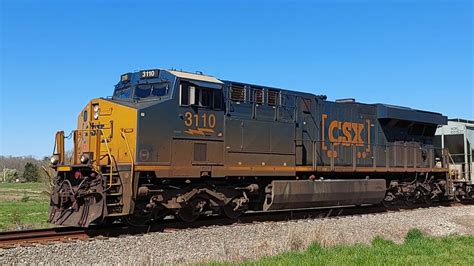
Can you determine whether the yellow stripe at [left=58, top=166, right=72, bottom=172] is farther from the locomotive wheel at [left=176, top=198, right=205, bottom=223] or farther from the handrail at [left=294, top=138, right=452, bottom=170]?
the handrail at [left=294, top=138, right=452, bottom=170]

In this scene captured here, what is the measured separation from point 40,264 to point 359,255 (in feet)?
17.2

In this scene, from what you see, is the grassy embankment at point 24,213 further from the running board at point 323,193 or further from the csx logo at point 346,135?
the csx logo at point 346,135

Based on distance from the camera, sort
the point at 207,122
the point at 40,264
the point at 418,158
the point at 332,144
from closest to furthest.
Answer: the point at 40,264 < the point at 207,122 < the point at 332,144 < the point at 418,158

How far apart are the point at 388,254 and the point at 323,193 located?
5.52 m

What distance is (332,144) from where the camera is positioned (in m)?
15.8

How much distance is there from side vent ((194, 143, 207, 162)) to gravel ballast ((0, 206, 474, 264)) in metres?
1.72


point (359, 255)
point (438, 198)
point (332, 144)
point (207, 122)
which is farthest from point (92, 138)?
point (438, 198)

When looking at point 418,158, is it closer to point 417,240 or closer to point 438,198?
point 438,198

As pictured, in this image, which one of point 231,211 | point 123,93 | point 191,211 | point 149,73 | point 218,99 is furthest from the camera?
point 231,211

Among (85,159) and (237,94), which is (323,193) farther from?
(85,159)

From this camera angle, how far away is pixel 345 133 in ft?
54.0

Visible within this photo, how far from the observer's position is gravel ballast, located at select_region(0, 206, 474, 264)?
8.48 metres

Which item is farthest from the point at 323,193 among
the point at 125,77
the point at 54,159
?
the point at 54,159

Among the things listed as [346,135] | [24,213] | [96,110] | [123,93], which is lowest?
[24,213]
